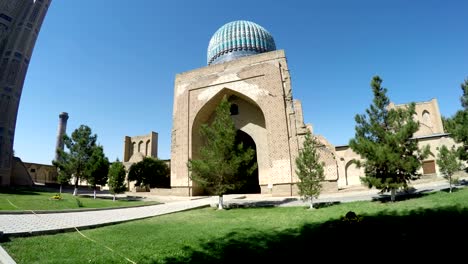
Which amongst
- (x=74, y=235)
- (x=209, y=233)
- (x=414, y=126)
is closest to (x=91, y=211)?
(x=74, y=235)

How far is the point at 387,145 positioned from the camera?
11820 millimetres

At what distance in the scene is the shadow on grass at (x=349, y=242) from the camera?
476cm

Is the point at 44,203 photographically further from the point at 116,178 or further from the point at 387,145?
the point at 387,145

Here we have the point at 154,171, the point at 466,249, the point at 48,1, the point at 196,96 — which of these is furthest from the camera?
the point at 154,171

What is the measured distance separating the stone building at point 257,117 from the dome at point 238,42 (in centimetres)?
857

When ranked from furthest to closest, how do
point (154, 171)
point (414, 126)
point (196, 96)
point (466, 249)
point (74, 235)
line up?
point (154, 171) < point (196, 96) < point (414, 126) < point (74, 235) < point (466, 249)

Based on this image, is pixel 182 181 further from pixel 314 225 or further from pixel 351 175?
pixel 351 175

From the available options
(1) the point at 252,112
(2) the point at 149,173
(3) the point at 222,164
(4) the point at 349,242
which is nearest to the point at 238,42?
(1) the point at 252,112

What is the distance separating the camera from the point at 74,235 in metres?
7.11

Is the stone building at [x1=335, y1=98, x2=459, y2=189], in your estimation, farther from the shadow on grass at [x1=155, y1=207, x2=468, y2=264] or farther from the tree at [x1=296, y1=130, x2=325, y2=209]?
the shadow on grass at [x1=155, y1=207, x2=468, y2=264]

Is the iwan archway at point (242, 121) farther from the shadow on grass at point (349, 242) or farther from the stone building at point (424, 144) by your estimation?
the shadow on grass at point (349, 242)

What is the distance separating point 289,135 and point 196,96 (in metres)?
9.69

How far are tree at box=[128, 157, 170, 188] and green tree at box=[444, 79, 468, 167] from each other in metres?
28.8

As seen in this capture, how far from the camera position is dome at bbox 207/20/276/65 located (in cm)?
3256
